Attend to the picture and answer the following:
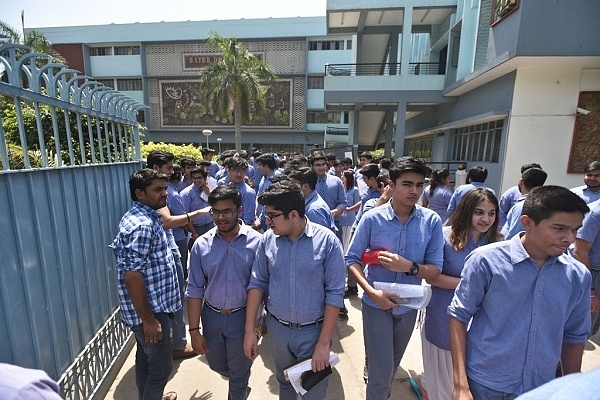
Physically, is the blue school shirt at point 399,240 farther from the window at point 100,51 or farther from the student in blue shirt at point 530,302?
the window at point 100,51

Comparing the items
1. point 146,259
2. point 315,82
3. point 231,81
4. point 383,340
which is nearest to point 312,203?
point 383,340

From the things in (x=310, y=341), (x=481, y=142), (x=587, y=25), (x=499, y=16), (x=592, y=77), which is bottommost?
(x=310, y=341)

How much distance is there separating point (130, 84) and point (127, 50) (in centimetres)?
309

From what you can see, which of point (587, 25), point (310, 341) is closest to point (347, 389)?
point (310, 341)

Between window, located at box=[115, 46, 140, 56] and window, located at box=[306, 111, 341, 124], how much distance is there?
55.9 ft

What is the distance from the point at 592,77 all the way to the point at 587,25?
158cm

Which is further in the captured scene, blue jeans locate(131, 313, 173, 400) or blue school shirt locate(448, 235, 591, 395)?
blue jeans locate(131, 313, 173, 400)

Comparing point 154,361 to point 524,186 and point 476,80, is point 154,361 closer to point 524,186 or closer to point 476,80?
point 524,186

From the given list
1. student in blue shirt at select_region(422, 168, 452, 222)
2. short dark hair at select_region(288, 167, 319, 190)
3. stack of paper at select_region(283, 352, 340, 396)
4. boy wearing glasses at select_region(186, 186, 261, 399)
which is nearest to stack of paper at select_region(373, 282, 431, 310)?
stack of paper at select_region(283, 352, 340, 396)

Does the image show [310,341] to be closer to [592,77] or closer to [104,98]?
[104,98]

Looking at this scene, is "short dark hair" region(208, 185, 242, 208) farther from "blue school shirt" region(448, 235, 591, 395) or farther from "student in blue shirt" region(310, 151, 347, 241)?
"student in blue shirt" region(310, 151, 347, 241)

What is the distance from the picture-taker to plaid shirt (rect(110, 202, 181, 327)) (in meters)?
1.88

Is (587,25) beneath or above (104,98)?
above

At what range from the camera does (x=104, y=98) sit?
2.73m
